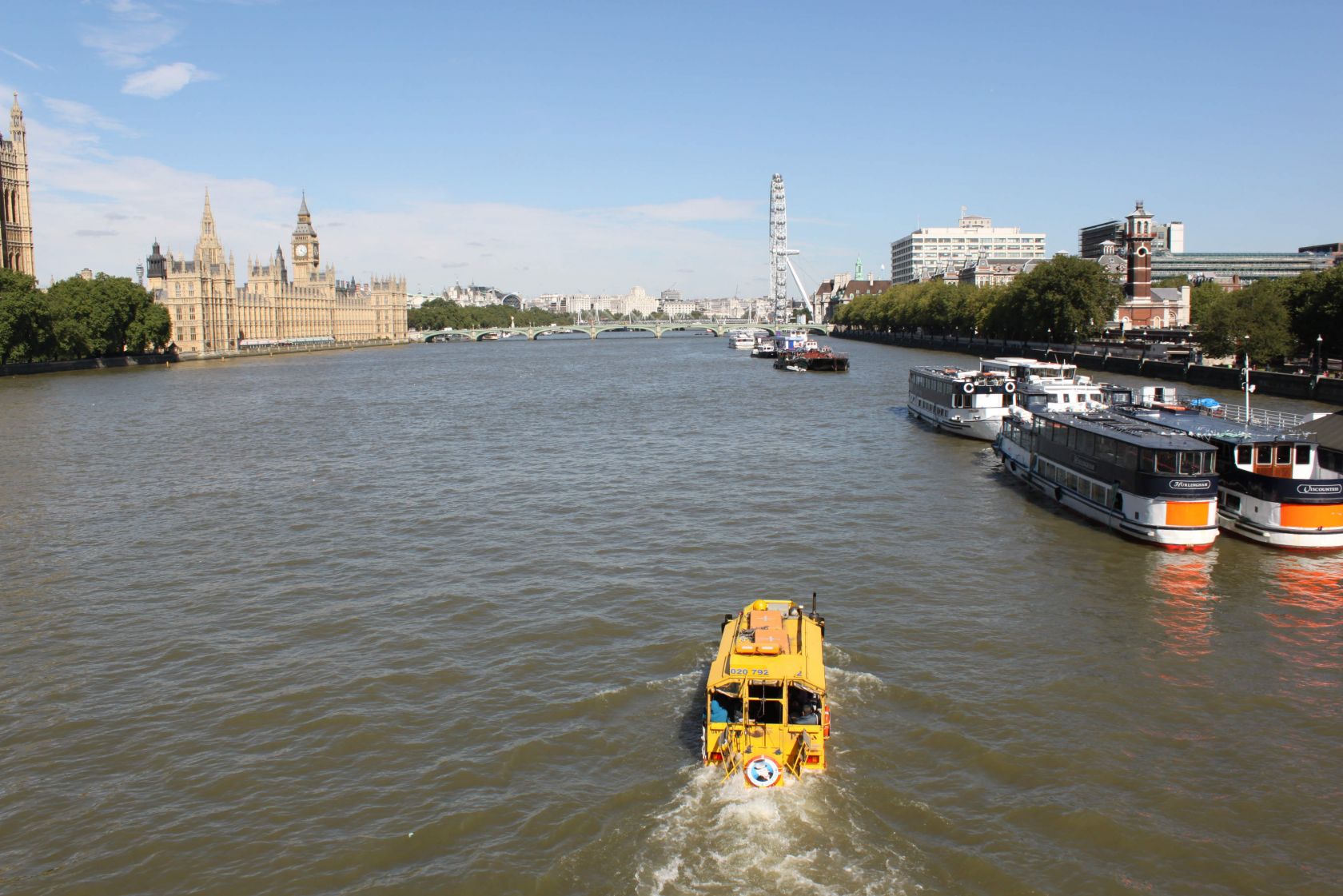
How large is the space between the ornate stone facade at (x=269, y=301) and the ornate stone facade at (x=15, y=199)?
14.5 meters

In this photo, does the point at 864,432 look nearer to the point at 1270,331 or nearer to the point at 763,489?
the point at 763,489

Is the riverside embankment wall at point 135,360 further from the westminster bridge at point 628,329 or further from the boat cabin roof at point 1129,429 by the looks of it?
the boat cabin roof at point 1129,429

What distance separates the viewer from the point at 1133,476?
22828mm

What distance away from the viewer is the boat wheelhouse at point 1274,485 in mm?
21906

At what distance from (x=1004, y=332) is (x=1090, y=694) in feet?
276

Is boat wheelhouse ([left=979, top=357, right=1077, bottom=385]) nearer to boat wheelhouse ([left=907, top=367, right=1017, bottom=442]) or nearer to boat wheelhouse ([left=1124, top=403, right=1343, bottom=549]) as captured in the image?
boat wheelhouse ([left=907, top=367, right=1017, bottom=442])

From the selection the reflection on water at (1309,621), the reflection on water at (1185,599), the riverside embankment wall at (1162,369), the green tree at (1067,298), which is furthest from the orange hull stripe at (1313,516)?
the green tree at (1067,298)

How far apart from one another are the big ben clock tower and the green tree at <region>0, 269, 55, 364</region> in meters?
94.9

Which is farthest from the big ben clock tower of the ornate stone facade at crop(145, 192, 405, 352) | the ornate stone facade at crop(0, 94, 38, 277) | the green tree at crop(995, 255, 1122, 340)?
the green tree at crop(995, 255, 1122, 340)

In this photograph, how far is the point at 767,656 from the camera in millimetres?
12094

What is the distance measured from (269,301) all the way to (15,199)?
3405 cm

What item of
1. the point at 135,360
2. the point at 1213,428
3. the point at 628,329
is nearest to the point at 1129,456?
the point at 1213,428

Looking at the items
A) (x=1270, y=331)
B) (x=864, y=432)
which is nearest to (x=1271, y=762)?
(x=864, y=432)

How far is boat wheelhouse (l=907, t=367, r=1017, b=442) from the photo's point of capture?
128 ft
